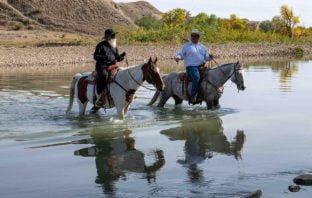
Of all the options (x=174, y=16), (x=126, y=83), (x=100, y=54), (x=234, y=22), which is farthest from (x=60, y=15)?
(x=126, y=83)

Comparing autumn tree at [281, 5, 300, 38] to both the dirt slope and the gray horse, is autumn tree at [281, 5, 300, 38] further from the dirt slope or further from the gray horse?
the dirt slope

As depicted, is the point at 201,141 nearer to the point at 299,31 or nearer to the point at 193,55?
the point at 193,55

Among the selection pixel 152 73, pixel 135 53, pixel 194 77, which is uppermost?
pixel 152 73

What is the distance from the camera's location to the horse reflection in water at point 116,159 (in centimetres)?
823

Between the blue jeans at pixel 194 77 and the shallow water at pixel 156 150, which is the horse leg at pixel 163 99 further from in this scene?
the blue jeans at pixel 194 77

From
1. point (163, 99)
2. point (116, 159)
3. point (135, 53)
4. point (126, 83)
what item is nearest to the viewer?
point (116, 159)

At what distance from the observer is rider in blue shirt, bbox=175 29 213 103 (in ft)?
49.5

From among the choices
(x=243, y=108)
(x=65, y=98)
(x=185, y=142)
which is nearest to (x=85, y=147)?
(x=185, y=142)

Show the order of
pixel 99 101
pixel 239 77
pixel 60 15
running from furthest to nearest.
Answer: pixel 60 15, pixel 239 77, pixel 99 101

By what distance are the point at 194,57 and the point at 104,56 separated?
3.01 metres

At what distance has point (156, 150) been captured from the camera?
33.5 feet

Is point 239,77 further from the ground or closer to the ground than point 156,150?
further from the ground

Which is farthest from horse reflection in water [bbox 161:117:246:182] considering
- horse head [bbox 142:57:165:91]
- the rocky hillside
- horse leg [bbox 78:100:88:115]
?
the rocky hillside

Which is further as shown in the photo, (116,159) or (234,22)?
(234,22)
